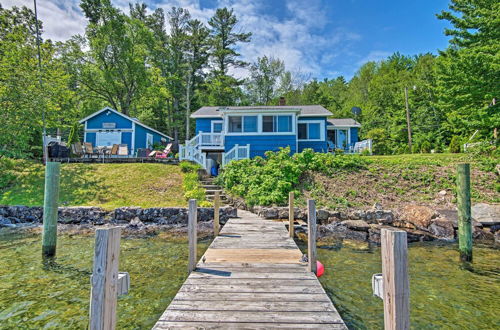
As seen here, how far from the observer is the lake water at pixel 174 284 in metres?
3.99

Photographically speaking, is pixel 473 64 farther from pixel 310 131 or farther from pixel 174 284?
pixel 174 284

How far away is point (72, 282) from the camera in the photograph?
5223 mm

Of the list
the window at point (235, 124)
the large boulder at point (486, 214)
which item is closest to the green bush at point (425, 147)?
the large boulder at point (486, 214)

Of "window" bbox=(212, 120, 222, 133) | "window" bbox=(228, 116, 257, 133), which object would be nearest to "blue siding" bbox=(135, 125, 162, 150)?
"window" bbox=(212, 120, 222, 133)

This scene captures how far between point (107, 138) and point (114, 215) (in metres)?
15.1

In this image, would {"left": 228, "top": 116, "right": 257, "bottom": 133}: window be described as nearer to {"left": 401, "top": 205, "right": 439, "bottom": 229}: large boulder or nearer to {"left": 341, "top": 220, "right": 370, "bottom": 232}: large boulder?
{"left": 341, "top": 220, "right": 370, "bottom": 232}: large boulder

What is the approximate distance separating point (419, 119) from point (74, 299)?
3209 centimetres

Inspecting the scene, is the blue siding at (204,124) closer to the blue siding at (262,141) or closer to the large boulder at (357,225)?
the blue siding at (262,141)

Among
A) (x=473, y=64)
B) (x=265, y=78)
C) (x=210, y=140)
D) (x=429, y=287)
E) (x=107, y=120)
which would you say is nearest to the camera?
(x=429, y=287)

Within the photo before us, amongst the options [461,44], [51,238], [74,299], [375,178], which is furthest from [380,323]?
[461,44]

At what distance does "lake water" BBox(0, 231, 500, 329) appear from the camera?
3.99 m

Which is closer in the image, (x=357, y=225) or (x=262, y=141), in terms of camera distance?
(x=357, y=225)

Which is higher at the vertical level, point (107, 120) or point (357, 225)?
point (107, 120)

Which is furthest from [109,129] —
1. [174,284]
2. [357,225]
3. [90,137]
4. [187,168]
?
[357,225]
